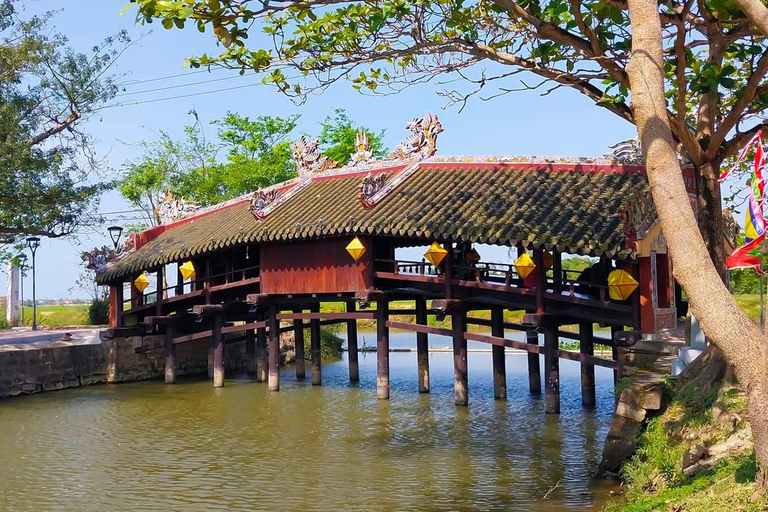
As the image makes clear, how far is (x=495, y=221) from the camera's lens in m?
14.5

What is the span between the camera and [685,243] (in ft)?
17.2

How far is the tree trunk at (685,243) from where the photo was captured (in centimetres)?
512

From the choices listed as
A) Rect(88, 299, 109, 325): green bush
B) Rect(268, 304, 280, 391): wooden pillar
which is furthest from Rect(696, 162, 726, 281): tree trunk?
Rect(88, 299, 109, 325): green bush

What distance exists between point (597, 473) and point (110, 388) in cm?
→ 1404

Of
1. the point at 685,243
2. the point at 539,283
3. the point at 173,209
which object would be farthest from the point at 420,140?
the point at 685,243

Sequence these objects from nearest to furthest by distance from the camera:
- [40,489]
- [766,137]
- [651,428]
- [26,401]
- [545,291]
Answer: [651,428] < [40,489] < [766,137] < [545,291] < [26,401]

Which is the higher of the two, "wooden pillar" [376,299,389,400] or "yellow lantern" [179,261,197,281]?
"yellow lantern" [179,261,197,281]

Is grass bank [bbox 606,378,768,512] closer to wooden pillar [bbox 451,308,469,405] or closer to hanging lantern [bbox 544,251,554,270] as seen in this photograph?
hanging lantern [bbox 544,251,554,270]

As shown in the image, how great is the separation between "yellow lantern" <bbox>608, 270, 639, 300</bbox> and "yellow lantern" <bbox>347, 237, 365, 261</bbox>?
496 cm

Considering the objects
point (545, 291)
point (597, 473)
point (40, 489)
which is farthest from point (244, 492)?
point (545, 291)

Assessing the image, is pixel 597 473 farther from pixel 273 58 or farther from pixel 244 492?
pixel 273 58

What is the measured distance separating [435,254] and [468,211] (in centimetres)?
102

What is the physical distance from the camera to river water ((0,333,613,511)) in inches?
374

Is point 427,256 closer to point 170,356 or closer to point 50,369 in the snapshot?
point 170,356
